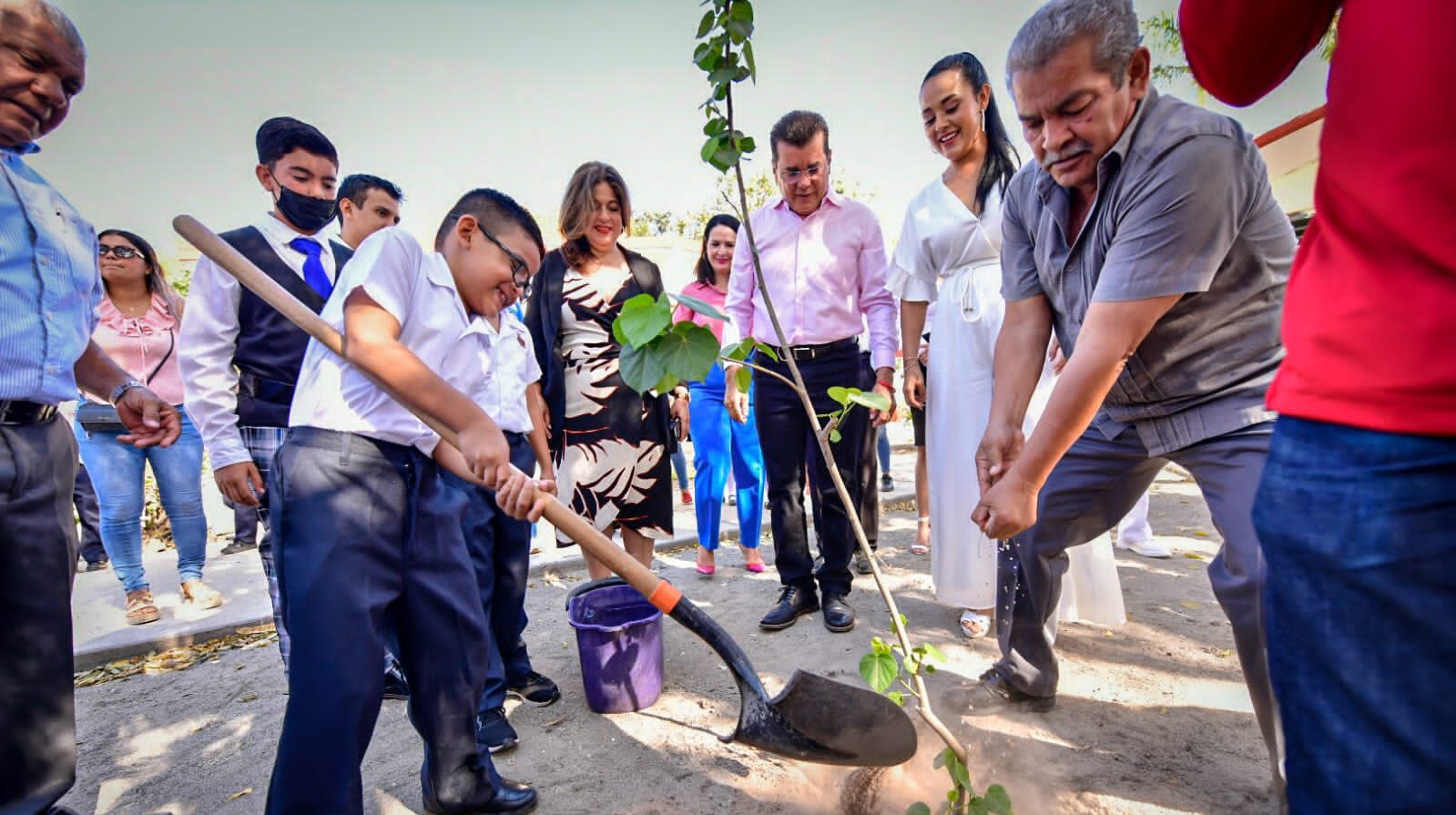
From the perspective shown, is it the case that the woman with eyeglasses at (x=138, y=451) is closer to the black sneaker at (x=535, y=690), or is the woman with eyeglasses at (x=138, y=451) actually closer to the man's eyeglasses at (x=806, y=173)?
the black sneaker at (x=535, y=690)

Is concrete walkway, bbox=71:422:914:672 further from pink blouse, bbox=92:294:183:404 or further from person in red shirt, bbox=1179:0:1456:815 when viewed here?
person in red shirt, bbox=1179:0:1456:815

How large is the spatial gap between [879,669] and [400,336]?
162cm

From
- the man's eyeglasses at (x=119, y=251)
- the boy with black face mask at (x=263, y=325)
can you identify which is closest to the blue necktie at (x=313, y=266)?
the boy with black face mask at (x=263, y=325)

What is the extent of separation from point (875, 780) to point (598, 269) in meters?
2.49

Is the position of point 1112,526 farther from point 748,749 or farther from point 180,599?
point 180,599

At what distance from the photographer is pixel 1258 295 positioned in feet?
6.15

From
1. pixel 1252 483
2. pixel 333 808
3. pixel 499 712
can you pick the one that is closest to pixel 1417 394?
pixel 1252 483

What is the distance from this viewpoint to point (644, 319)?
64.5 inches

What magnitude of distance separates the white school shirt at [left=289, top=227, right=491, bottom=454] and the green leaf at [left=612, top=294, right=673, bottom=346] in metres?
0.70

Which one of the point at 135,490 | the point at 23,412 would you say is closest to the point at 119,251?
the point at 135,490

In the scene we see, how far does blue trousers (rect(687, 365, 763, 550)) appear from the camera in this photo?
15.2 ft

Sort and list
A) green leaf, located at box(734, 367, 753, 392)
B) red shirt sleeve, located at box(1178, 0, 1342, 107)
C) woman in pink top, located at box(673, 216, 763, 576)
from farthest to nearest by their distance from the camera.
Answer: woman in pink top, located at box(673, 216, 763, 576), green leaf, located at box(734, 367, 753, 392), red shirt sleeve, located at box(1178, 0, 1342, 107)

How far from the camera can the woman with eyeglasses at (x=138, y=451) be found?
4.09 m

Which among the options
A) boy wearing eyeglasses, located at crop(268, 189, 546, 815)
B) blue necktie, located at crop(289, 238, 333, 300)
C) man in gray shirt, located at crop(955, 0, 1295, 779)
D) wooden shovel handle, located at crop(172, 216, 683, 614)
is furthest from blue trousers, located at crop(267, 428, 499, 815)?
man in gray shirt, located at crop(955, 0, 1295, 779)
